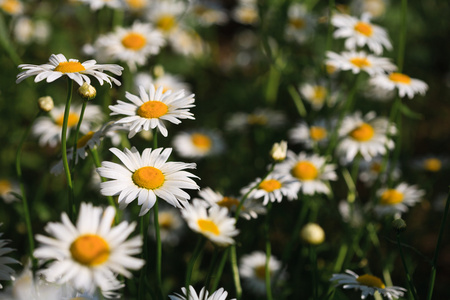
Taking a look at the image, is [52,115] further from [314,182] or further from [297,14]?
[297,14]

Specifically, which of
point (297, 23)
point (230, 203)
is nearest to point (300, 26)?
point (297, 23)

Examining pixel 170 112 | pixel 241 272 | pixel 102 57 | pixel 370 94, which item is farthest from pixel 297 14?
pixel 170 112

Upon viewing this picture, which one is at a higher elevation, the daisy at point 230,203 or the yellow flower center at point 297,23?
the yellow flower center at point 297,23

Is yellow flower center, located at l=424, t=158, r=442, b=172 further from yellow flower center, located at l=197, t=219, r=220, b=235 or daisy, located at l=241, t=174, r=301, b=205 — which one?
yellow flower center, located at l=197, t=219, r=220, b=235

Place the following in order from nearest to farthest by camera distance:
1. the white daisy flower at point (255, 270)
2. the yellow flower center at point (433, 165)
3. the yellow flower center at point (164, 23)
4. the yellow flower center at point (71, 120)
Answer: the white daisy flower at point (255, 270), the yellow flower center at point (71, 120), the yellow flower center at point (433, 165), the yellow flower center at point (164, 23)

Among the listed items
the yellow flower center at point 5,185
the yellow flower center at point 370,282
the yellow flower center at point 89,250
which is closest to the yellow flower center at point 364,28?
the yellow flower center at point 370,282

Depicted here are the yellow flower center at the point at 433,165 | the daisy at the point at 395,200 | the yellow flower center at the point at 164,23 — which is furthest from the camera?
the yellow flower center at the point at 164,23

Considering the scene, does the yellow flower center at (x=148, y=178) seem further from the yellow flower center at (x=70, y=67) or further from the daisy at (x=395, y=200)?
the daisy at (x=395, y=200)
